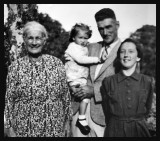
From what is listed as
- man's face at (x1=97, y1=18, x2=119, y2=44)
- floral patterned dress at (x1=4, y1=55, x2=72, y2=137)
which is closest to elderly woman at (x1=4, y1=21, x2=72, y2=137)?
floral patterned dress at (x1=4, y1=55, x2=72, y2=137)

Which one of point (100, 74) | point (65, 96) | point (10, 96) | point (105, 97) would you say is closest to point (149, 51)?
point (100, 74)

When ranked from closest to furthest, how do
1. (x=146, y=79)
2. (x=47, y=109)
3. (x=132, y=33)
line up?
(x=47, y=109) < (x=146, y=79) < (x=132, y=33)

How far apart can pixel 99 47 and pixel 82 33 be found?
0.40 m

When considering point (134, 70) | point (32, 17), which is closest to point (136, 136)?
point (134, 70)

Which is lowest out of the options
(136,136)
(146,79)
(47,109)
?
(136,136)

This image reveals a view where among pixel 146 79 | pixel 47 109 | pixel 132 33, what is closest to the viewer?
pixel 47 109

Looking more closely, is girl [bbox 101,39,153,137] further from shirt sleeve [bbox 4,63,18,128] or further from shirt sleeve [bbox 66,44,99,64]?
shirt sleeve [bbox 4,63,18,128]

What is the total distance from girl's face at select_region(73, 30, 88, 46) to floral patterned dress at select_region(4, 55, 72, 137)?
1.99ft

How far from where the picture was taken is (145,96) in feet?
17.7

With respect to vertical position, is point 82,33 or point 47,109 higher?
point 82,33

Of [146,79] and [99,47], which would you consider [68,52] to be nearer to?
[99,47]

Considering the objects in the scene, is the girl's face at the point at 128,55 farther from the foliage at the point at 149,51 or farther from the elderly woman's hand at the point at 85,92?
the elderly woman's hand at the point at 85,92

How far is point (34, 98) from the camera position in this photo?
509cm

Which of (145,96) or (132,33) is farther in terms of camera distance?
(132,33)
